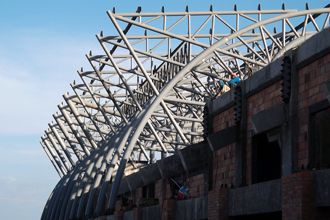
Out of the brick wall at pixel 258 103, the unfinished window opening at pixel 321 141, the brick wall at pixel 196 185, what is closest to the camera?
the unfinished window opening at pixel 321 141

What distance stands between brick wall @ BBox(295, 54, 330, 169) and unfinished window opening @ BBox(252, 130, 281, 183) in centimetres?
325

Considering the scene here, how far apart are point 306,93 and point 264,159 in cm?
440

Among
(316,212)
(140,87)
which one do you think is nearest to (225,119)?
(316,212)

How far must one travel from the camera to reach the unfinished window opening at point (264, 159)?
26656 millimetres

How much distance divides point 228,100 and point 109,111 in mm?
42288

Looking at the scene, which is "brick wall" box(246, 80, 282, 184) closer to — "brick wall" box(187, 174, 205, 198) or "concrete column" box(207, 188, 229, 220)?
"concrete column" box(207, 188, 229, 220)

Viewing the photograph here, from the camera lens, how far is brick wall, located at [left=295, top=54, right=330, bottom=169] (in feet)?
72.7

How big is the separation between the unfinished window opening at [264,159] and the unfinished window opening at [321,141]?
158 inches

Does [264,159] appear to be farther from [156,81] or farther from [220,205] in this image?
[156,81]

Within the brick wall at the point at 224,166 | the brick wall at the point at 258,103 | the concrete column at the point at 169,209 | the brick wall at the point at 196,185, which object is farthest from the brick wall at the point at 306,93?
the brick wall at the point at 196,185

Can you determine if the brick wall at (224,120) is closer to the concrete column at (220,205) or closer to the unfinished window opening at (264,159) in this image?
the unfinished window opening at (264,159)

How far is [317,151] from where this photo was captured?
73.7 feet

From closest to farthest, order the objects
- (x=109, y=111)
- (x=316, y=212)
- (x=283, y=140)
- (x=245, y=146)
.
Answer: (x=316, y=212)
(x=283, y=140)
(x=245, y=146)
(x=109, y=111)

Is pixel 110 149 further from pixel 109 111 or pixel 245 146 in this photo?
pixel 245 146
